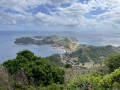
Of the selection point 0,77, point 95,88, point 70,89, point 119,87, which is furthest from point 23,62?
point 119,87

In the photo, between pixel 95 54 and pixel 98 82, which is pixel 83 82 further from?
pixel 95 54

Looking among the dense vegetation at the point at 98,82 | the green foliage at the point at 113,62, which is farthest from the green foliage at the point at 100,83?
the green foliage at the point at 113,62

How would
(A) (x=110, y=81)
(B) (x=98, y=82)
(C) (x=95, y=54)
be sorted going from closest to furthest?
(A) (x=110, y=81), (B) (x=98, y=82), (C) (x=95, y=54)

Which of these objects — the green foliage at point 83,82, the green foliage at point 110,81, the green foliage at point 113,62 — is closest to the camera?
the green foliage at point 110,81

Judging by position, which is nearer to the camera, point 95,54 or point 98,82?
point 98,82

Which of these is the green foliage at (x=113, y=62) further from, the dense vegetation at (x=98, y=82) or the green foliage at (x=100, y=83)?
the green foliage at (x=100, y=83)

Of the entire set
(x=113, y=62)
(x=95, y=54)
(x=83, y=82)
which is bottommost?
(x=95, y=54)

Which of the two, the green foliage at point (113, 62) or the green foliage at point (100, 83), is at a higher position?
the green foliage at point (100, 83)

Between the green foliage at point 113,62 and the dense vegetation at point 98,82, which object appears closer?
the dense vegetation at point 98,82

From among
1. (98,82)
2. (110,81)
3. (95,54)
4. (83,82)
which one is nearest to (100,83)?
(98,82)

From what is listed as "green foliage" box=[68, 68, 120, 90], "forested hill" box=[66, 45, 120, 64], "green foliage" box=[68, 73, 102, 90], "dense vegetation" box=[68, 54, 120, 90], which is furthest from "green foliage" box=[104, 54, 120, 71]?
"forested hill" box=[66, 45, 120, 64]

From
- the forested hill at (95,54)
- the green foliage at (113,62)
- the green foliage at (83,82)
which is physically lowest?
the forested hill at (95,54)

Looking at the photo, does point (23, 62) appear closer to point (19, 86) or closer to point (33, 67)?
point (33, 67)
